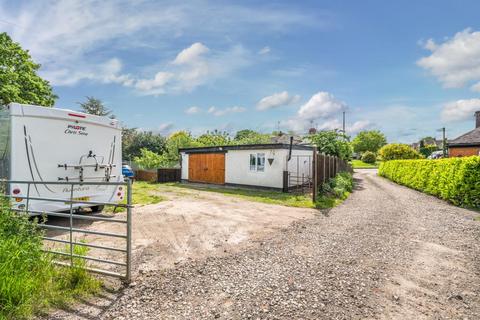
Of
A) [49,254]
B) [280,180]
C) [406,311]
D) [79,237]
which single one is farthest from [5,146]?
[280,180]

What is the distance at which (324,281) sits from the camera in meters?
3.93

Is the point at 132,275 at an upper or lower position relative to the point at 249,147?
lower

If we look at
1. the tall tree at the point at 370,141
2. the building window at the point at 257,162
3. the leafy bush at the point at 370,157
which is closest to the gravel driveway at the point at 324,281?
the building window at the point at 257,162

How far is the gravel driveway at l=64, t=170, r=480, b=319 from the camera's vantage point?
10.4ft

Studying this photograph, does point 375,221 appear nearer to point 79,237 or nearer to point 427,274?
point 427,274

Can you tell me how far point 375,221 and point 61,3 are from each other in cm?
1099

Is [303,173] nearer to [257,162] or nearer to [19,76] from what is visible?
[257,162]

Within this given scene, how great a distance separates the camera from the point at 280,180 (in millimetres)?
15547

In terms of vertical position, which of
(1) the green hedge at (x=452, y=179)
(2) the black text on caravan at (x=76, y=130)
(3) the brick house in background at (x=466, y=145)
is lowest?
(1) the green hedge at (x=452, y=179)

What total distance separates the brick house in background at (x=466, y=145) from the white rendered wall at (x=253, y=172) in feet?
57.0

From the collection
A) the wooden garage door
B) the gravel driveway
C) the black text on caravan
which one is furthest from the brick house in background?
the black text on caravan

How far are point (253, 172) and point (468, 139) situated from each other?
65.3 feet

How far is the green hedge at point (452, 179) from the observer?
10.2 m

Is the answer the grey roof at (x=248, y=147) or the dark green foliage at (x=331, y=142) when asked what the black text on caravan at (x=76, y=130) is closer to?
the grey roof at (x=248, y=147)
